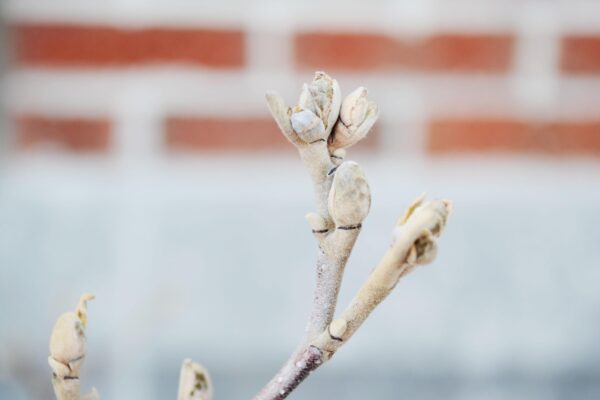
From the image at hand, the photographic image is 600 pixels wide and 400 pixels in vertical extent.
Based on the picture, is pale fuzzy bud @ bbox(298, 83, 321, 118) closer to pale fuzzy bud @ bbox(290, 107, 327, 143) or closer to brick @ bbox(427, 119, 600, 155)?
pale fuzzy bud @ bbox(290, 107, 327, 143)

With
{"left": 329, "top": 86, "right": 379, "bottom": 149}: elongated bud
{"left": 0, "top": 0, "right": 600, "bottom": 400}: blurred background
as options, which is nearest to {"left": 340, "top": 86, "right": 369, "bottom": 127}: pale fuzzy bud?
{"left": 329, "top": 86, "right": 379, "bottom": 149}: elongated bud

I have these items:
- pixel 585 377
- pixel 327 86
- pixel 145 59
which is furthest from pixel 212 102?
pixel 327 86

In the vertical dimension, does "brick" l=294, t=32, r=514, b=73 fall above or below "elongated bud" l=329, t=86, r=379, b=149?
above

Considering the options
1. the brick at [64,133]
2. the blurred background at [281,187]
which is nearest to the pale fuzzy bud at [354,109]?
the blurred background at [281,187]

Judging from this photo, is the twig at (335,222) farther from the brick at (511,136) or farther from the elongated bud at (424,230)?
the brick at (511,136)

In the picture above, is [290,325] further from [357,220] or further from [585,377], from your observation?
[357,220]
